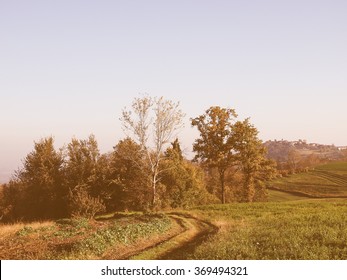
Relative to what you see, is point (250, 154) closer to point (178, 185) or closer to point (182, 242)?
point (178, 185)

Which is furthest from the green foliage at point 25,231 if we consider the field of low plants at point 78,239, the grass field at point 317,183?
the grass field at point 317,183

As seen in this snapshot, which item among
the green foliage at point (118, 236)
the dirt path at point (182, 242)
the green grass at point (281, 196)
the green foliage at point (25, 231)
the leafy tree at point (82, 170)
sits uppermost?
the leafy tree at point (82, 170)

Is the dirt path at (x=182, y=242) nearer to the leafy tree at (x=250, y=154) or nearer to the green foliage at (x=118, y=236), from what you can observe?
the green foliage at (x=118, y=236)

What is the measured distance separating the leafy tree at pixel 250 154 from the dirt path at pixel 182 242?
66.2ft

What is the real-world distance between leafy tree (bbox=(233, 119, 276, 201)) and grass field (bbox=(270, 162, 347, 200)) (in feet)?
98.5

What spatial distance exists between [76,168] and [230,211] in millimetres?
26998

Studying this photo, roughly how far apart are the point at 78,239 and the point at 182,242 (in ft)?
23.4

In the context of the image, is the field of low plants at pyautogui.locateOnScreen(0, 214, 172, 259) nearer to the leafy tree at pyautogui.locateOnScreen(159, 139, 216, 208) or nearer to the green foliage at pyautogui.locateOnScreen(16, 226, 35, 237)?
the green foliage at pyautogui.locateOnScreen(16, 226, 35, 237)

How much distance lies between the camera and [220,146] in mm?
53406

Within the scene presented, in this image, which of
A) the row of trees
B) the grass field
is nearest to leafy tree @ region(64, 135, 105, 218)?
the row of trees

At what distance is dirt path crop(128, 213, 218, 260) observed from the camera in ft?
65.7

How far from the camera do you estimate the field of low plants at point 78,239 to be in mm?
20484

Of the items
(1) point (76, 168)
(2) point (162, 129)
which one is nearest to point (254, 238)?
(2) point (162, 129)
